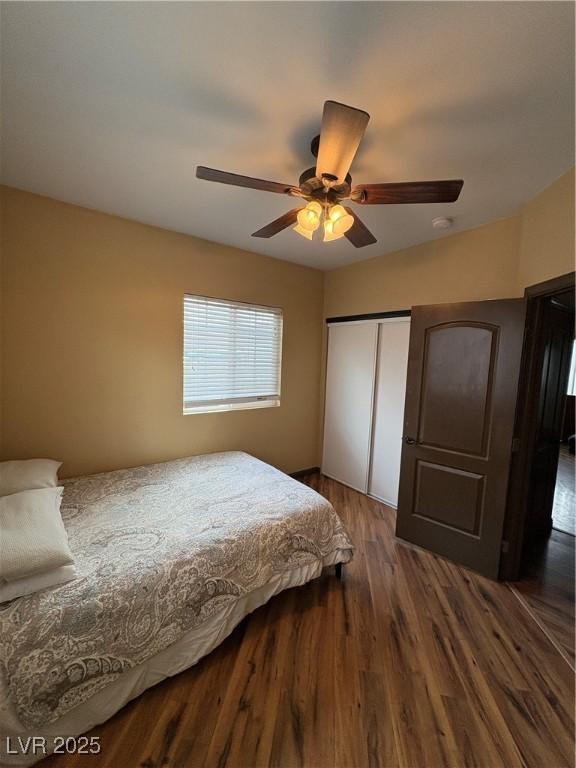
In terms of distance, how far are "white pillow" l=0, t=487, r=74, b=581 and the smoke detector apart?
297 cm

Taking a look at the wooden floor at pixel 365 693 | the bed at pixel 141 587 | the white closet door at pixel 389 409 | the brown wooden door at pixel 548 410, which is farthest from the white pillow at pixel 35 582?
the brown wooden door at pixel 548 410

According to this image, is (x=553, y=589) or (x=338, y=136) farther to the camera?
(x=553, y=589)

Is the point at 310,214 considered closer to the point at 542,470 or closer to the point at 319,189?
the point at 319,189

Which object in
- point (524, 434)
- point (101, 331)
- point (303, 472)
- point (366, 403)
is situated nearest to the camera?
point (524, 434)

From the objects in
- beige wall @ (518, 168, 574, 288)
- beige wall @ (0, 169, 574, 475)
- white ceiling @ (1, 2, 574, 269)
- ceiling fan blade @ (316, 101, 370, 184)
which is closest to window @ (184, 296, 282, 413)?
beige wall @ (0, 169, 574, 475)

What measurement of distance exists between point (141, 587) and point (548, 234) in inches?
113

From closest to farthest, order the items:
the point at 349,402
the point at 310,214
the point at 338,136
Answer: the point at 338,136 → the point at 310,214 → the point at 349,402

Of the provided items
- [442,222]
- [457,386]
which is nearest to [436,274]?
[442,222]

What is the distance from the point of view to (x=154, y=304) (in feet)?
8.09

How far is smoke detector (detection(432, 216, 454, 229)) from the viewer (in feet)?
7.01

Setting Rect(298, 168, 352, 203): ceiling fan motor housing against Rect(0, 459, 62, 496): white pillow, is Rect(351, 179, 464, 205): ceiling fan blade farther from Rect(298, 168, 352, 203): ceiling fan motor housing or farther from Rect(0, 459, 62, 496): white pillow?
Rect(0, 459, 62, 496): white pillow

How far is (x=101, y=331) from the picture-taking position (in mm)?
2264

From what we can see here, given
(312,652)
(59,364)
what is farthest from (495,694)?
(59,364)

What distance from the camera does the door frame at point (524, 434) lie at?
1887 millimetres
